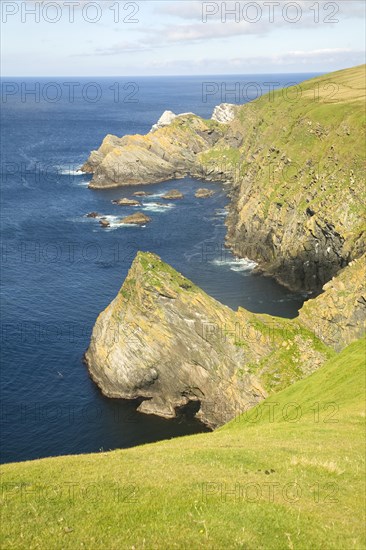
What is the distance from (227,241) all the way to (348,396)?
296 feet

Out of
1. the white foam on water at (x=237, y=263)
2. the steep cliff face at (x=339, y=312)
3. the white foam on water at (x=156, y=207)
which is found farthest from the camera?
the white foam on water at (x=156, y=207)

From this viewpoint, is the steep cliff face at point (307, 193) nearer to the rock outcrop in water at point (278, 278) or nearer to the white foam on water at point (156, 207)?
the rock outcrop in water at point (278, 278)

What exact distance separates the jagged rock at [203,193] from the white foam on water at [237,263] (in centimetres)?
5863

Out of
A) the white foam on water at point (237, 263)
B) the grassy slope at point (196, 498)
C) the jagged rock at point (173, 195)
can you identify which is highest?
the jagged rock at point (173, 195)

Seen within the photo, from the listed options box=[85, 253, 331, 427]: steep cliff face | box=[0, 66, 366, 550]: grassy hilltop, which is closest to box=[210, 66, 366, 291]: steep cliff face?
box=[0, 66, 366, 550]: grassy hilltop

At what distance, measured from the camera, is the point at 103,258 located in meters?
114

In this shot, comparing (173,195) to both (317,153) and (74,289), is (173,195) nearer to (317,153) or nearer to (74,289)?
(317,153)

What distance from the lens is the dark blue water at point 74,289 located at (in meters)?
62.0

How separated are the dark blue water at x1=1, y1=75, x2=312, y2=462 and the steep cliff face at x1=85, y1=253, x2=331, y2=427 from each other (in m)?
3.52

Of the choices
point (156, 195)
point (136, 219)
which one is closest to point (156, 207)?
point (156, 195)

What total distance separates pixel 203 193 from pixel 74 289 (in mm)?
83814

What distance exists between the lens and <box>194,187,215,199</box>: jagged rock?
16725cm

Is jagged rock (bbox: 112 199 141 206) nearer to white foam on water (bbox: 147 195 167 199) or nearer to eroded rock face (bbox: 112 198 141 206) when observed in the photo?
eroded rock face (bbox: 112 198 141 206)

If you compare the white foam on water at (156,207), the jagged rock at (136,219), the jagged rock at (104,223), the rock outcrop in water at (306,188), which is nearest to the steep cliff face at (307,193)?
the rock outcrop in water at (306,188)
